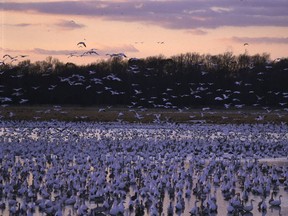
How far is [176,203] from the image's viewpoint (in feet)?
45.5

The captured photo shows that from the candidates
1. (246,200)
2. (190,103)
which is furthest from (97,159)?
(190,103)

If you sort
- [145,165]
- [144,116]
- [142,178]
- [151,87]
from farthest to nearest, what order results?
[151,87]
[144,116]
[145,165]
[142,178]

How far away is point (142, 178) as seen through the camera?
17.0m

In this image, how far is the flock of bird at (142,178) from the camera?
13594 mm

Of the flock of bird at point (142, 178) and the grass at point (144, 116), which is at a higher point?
the flock of bird at point (142, 178)

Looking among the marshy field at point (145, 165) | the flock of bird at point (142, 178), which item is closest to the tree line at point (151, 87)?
the marshy field at point (145, 165)

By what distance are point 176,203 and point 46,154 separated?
903 centimetres

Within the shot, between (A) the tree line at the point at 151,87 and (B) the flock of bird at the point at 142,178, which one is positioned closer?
(B) the flock of bird at the point at 142,178

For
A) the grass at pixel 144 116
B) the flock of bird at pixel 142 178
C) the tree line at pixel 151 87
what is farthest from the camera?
the tree line at pixel 151 87

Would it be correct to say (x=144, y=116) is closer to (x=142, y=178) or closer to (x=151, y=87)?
(x=151, y=87)

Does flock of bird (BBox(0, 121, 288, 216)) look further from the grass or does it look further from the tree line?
the tree line

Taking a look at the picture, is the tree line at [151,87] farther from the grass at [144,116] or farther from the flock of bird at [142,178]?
the flock of bird at [142,178]

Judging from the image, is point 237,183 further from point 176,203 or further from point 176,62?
point 176,62

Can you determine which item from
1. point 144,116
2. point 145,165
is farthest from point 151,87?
point 145,165
